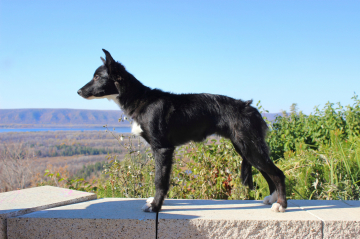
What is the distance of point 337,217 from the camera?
252 centimetres

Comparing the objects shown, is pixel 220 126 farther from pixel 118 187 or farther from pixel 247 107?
pixel 118 187

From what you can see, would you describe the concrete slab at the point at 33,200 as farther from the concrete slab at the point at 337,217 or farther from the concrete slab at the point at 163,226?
the concrete slab at the point at 337,217

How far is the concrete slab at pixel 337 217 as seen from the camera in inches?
95.2

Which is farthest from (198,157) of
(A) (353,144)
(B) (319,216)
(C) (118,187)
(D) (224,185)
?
(A) (353,144)

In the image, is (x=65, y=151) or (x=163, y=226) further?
(x=65, y=151)

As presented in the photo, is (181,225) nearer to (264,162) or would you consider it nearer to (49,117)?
(264,162)

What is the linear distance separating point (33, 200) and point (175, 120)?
197cm

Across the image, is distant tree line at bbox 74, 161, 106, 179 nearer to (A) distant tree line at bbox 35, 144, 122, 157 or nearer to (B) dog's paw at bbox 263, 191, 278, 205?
(A) distant tree line at bbox 35, 144, 122, 157

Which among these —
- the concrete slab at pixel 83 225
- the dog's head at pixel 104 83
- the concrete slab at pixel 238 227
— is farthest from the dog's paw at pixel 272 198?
the dog's head at pixel 104 83

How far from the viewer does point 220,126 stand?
2723mm

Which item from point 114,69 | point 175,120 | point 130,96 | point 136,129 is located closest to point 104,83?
point 114,69

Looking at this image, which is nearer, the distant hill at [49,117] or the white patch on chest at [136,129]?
the white patch on chest at [136,129]

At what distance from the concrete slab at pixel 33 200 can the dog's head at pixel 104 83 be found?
1294 millimetres

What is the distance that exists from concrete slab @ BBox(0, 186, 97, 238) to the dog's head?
129 cm
